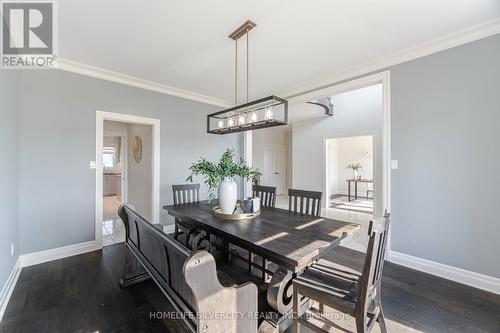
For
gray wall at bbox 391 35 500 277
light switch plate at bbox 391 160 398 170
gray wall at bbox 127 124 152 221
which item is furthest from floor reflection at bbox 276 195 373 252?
gray wall at bbox 127 124 152 221

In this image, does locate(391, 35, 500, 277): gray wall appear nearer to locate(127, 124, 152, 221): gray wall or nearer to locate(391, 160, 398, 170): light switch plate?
locate(391, 160, 398, 170): light switch plate

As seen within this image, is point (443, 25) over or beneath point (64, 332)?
over

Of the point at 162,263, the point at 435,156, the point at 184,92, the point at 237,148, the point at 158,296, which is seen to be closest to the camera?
the point at 162,263

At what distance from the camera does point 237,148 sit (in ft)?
16.5

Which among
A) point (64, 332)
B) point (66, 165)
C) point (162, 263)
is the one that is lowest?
point (64, 332)

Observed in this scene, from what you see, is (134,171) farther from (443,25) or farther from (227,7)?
(443,25)

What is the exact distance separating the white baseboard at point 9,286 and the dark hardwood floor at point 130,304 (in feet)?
0.14

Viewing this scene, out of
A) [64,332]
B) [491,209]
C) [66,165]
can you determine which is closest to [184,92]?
[66,165]

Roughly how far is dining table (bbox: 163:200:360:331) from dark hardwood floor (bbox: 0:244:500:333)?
2.67 feet

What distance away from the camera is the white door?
27.9ft

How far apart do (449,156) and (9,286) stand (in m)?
4.76

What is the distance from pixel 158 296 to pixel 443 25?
12.9 feet

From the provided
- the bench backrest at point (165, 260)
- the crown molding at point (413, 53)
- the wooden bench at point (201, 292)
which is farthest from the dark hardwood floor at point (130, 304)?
the crown molding at point (413, 53)

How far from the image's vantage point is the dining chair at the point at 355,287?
1.23 metres
